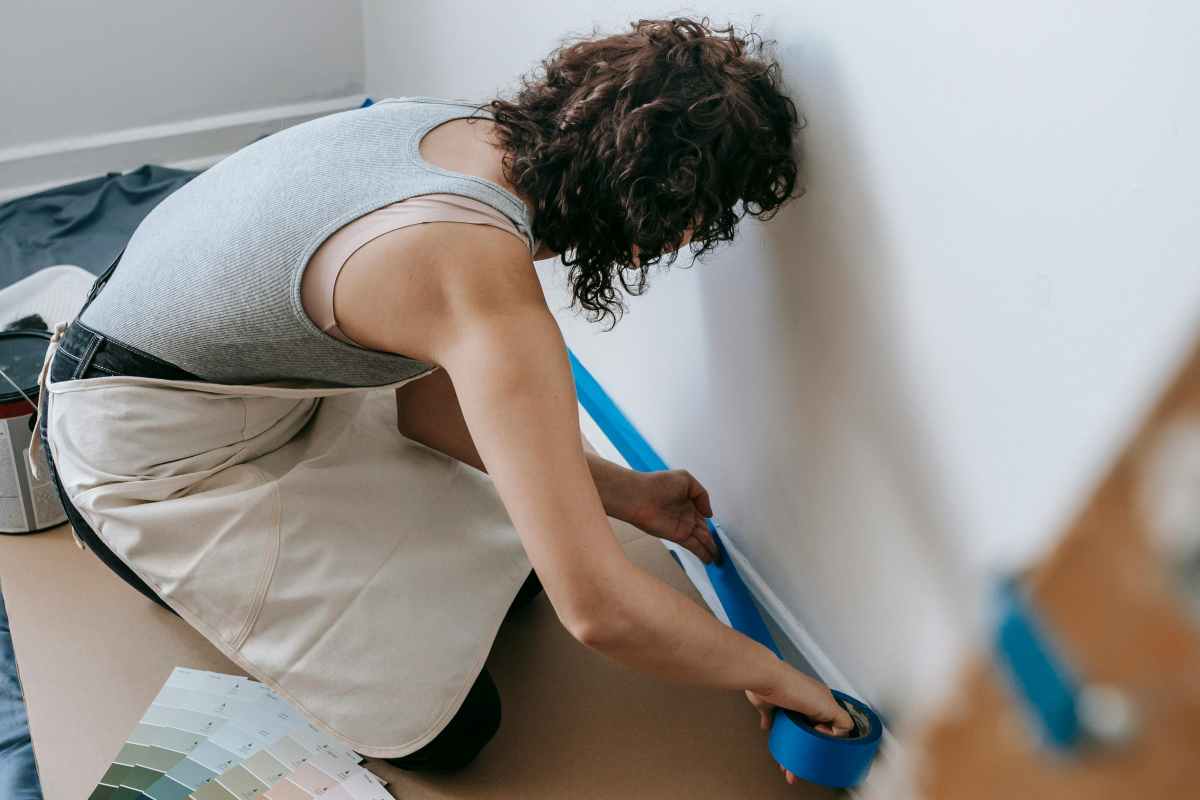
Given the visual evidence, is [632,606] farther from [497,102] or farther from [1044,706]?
[1044,706]

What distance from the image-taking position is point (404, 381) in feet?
4.65

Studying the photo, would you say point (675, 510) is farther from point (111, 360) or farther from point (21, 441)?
point (21, 441)

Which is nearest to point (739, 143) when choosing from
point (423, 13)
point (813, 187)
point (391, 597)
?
point (813, 187)

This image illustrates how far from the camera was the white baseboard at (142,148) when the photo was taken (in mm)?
2596

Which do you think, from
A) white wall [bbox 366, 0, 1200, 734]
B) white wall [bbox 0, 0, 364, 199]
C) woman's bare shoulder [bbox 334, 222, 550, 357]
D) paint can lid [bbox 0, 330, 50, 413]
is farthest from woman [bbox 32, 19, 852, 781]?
white wall [bbox 0, 0, 364, 199]

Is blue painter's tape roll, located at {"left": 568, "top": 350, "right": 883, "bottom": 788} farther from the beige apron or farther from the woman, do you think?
the beige apron

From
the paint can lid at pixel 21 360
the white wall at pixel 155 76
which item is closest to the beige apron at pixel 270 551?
the paint can lid at pixel 21 360

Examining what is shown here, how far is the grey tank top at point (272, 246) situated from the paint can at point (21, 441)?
0.40 metres

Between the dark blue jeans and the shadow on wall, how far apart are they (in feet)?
1.55

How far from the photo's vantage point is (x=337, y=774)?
4.96ft

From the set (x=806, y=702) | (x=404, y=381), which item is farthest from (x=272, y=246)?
(x=806, y=702)

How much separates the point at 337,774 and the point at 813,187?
97 cm

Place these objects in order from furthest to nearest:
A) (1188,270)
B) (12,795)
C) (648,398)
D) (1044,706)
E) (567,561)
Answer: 1. (648,398)
2. (12,795)
3. (567,561)
4. (1188,270)
5. (1044,706)

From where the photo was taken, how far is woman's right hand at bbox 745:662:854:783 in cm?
134
